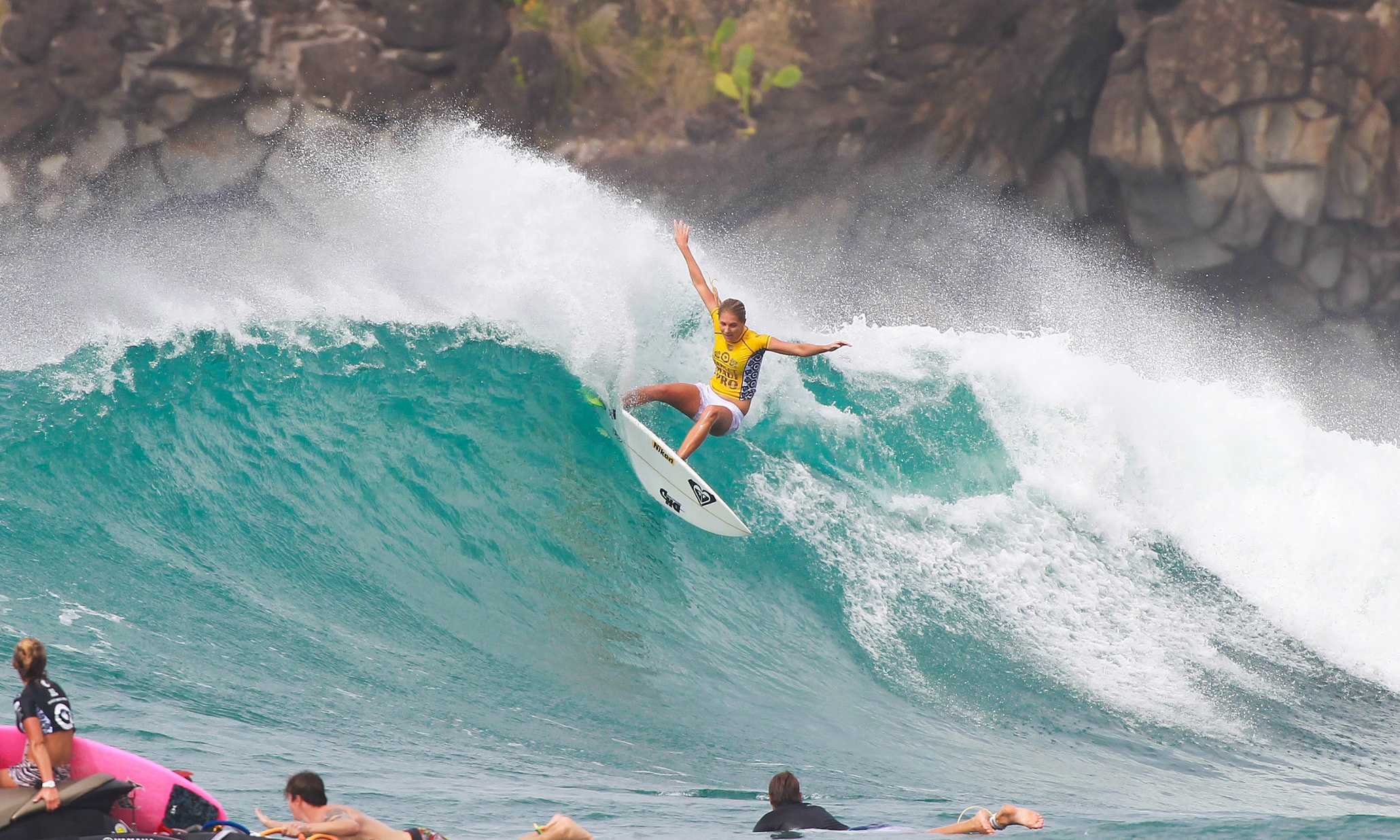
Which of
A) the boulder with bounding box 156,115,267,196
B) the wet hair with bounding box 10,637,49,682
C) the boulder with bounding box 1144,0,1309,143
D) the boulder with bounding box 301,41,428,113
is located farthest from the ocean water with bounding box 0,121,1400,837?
the boulder with bounding box 1144,0,1309,143

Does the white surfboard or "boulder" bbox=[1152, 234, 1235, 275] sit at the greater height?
"boulder" bbox=[1152, 234, 1235, 275]

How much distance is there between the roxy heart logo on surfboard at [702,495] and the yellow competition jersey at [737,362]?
29.1 inches

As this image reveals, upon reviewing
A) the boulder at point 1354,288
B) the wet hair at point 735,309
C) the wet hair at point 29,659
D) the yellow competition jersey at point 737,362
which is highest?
the boulder at point 1354,288

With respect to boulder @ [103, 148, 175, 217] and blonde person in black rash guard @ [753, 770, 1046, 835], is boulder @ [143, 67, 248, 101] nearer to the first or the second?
boulder @ [103, 148, 175, 217]

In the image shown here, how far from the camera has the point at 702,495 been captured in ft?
24.9

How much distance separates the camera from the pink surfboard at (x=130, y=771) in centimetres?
372

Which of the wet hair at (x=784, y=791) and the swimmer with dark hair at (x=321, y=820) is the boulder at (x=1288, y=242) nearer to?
the wet hair at (x=784, y=791)

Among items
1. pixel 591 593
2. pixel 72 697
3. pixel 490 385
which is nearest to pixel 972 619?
pixel 591 593

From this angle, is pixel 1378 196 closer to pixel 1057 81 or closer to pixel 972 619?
pixel 1057 81

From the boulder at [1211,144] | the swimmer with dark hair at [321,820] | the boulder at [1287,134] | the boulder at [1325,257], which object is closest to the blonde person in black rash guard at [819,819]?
the swimmer with dark hair at [321,820]

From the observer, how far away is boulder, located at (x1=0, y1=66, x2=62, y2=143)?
45.6 feet

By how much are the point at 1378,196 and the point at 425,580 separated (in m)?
14.4

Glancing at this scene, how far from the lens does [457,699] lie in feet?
19.4

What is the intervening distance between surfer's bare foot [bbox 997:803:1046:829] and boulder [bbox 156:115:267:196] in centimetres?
1305
